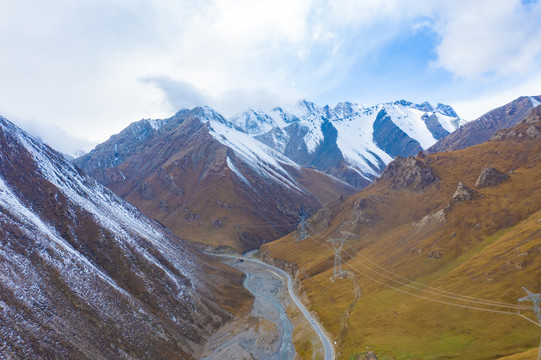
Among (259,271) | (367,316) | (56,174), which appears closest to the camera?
(367,316)

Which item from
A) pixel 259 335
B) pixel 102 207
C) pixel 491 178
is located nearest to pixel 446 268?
pixel 259 335

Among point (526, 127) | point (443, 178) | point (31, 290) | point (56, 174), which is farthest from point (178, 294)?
point (526, 127)

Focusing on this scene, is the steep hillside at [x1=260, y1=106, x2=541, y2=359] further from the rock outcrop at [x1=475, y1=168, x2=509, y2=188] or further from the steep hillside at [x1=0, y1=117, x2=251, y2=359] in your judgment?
the steep hillside at [x1=0, y1=117, x2=251, y2=359]

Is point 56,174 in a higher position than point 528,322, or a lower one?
higher

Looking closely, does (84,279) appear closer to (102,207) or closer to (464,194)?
(102,207)

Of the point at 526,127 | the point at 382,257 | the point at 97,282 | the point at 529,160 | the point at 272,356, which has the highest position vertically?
the point at 526,127

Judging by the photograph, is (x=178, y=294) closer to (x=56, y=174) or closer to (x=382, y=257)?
(x=56, y=174)

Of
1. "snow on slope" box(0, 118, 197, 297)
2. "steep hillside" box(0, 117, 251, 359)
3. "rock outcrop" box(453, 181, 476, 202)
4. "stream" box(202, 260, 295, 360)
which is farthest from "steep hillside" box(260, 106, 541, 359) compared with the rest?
"snow on slope" box(0, 118, 197, 297)
